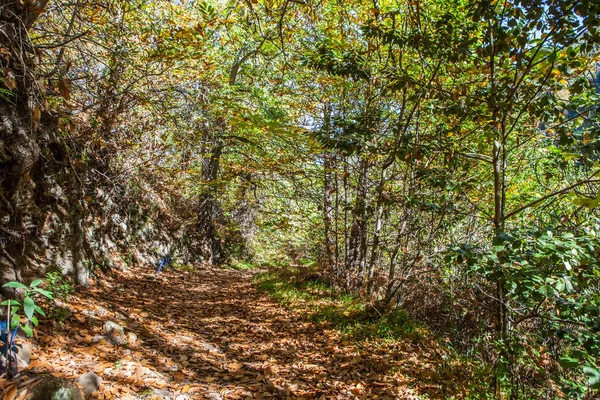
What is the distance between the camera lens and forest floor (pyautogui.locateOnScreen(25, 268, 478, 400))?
3795 mm

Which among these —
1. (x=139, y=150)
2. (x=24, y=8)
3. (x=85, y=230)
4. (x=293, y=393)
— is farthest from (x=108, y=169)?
(x=293, y=393)

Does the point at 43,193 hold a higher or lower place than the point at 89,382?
higher

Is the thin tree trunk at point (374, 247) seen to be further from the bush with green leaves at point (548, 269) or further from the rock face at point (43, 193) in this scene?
the rock face at point (43, 193)

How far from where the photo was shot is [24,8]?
3748mm

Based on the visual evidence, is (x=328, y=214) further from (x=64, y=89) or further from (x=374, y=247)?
(x=64, y=89)

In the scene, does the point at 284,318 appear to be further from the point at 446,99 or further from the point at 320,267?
the point at 446,99

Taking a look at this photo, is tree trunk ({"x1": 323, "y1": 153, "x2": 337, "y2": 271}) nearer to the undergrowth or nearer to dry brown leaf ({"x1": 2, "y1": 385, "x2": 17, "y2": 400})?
the undergrowth

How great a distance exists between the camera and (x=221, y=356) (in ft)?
16.5

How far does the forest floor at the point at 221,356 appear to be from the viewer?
3.79 meters

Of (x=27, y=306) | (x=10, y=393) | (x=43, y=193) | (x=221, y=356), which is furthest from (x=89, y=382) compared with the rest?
(x=43, y=193)

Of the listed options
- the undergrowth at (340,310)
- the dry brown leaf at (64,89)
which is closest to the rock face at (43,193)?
the dry brown leaf at (64,89)

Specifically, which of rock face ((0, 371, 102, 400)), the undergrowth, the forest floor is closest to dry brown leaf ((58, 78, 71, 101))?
rock face ((0, 371, 102, 400))

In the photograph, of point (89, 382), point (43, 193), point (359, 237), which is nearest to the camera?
point (89, 382)

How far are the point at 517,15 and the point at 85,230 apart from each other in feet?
25.4
